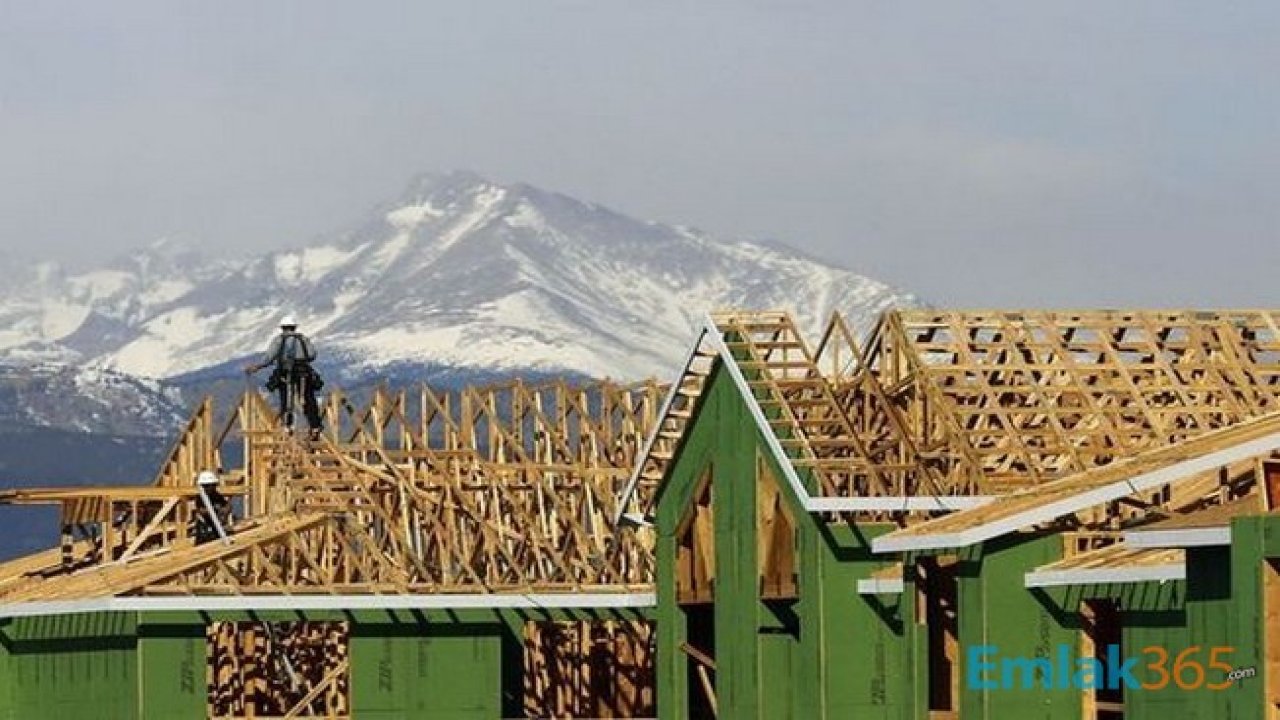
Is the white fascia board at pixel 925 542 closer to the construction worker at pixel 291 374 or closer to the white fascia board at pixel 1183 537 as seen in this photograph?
the white fascia board at pixel 1183 537

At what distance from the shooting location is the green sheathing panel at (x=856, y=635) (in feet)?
307

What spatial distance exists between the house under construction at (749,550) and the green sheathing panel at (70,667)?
0.31 ft

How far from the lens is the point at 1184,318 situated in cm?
9650

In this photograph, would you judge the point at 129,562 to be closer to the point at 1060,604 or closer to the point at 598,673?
the point at 598,673

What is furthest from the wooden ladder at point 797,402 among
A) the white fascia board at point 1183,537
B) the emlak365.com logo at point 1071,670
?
the white fascia board at point 1183,537

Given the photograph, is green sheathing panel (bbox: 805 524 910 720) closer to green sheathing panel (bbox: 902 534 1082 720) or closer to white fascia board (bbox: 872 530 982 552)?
white fascia board (bbox: 872 530 982 552)

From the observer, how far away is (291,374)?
5094 inches

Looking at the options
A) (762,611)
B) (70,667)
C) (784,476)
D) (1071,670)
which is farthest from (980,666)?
(70,667)

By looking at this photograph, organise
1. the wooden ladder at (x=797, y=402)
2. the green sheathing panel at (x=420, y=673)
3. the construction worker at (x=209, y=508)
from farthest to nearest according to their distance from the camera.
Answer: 1. the construction worker at (x=209, y=508)
2. the green sheathing panel at (x=420, y=673)
3. the wooden ladder at (x=797, y=402)

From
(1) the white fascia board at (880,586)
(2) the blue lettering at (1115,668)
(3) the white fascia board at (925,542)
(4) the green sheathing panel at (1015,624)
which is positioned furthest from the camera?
(1) the white fascia board at (880,586)

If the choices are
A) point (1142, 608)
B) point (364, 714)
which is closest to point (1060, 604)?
point (1142, 608)

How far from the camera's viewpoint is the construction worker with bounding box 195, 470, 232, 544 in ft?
388

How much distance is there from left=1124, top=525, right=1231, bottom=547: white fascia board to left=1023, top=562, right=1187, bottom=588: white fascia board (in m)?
2.32

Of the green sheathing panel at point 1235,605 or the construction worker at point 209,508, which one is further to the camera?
the construction worker at point 209,508
